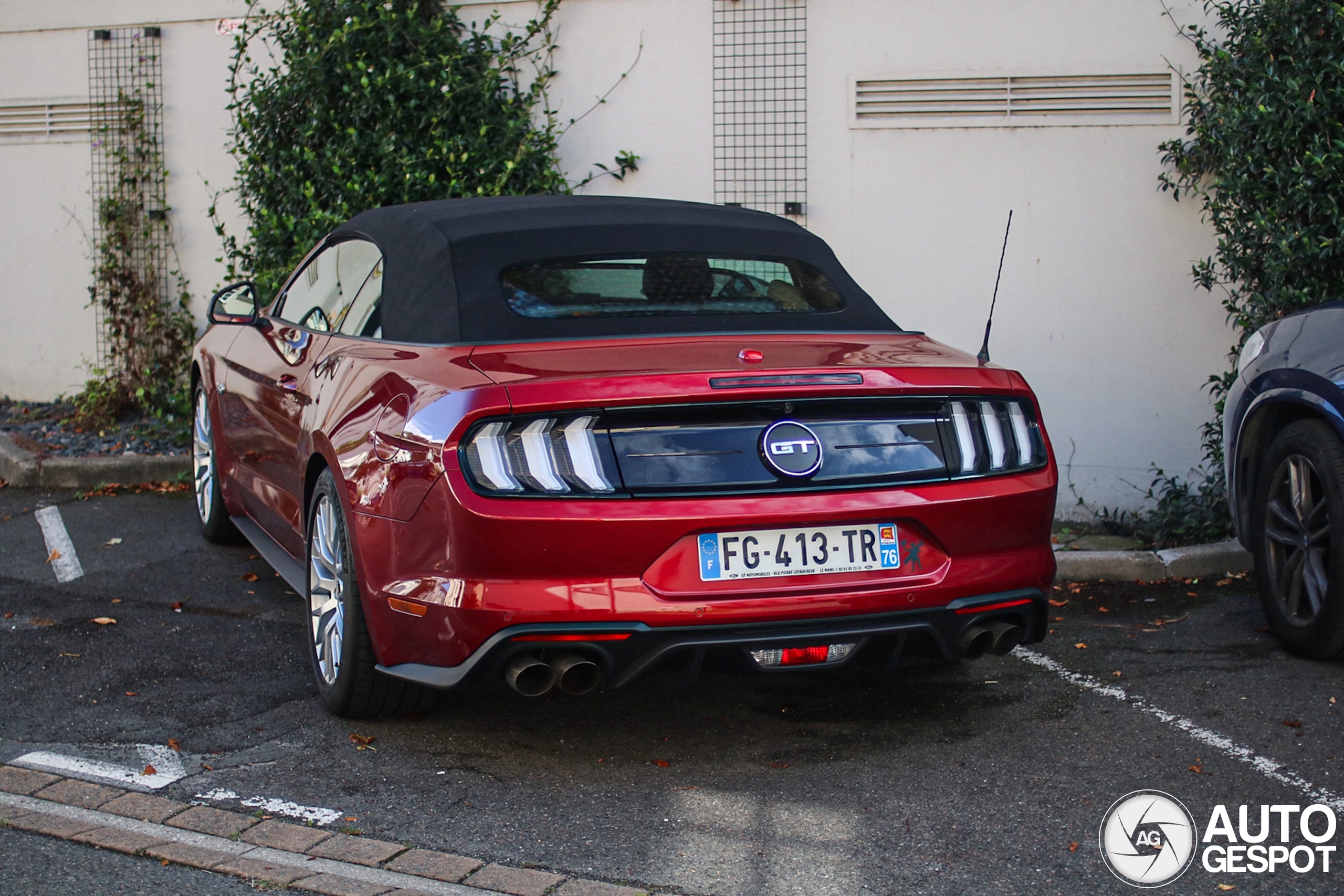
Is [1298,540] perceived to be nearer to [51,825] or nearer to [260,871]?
[260,871]

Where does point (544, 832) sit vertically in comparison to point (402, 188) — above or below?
below

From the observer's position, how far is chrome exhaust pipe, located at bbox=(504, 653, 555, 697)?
3539mm

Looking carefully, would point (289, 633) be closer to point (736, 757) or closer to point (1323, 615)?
point (736, 757)

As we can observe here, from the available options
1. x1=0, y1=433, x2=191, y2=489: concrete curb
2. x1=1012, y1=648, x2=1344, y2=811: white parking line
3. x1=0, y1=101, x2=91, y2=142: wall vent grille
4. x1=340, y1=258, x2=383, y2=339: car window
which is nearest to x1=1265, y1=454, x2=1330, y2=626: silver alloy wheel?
x1=1012, y1=648, x2=1344, y2=811: white parking line

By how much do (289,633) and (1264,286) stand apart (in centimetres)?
484

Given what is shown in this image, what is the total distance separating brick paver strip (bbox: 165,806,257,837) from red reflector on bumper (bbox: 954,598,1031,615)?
1.90m

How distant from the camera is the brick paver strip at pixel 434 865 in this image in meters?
3.18

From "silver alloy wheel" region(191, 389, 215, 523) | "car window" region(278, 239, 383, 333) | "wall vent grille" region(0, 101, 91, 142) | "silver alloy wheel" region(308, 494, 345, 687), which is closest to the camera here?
"silver alloy wheel" region(308, 494, 345, 687)

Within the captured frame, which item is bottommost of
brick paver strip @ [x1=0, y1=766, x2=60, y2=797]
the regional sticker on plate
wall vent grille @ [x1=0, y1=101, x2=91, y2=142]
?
brick paver strip @ [x1=0, y1=766, x2=60, y2=797]

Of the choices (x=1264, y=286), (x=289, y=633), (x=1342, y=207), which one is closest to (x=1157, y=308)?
(x=1264, y=286)

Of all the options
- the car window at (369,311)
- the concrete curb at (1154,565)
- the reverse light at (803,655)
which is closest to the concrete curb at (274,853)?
the reverse light at (803,655)

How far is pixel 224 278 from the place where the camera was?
9328 mm

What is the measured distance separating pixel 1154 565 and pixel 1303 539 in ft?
4.55

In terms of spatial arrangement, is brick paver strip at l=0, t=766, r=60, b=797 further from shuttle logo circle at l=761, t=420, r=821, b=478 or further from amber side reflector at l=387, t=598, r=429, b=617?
shuttle logo circle at l=761, t=420, r=821, b=478
